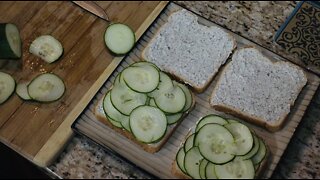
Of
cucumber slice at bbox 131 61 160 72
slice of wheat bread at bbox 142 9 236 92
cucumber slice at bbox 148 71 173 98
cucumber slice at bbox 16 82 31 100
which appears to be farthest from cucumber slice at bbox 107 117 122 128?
cucumber slice at bbox 16 82 31 100

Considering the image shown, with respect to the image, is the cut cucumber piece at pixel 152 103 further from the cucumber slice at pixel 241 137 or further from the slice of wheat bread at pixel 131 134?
the cucumber slice at pixel 241 137

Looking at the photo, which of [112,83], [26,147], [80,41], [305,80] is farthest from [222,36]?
[26,147]

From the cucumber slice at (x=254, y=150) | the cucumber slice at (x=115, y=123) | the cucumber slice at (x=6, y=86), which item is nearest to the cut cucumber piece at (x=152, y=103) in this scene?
the cucumber slice at (x=115, y=123)

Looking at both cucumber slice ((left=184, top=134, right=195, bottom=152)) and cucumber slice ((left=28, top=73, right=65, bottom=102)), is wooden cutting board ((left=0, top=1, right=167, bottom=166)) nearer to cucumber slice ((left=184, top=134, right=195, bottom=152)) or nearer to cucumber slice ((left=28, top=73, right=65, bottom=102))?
cucumber slice ((left=28, top=73, right=65, bottom=102))

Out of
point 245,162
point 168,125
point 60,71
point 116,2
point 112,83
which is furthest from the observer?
point 116,2

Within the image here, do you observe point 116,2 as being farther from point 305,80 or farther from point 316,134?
point 316,134
